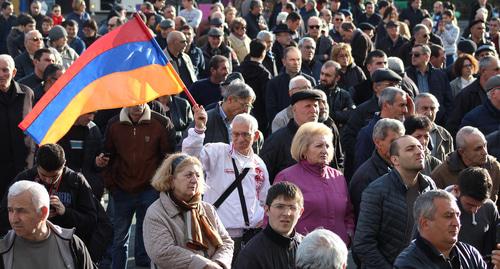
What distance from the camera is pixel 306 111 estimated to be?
10336 millimetres

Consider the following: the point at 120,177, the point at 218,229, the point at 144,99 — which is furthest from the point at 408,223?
the point at 120,177

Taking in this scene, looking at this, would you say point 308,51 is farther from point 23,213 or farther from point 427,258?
point 427,258

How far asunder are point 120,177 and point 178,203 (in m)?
3.19

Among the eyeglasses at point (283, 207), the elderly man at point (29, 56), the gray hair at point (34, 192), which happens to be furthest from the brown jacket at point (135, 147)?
the elderly man at point (29, 56)

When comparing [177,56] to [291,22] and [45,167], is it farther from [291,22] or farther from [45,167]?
[45,167]

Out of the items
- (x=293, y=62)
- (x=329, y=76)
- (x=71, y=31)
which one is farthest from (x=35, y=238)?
(x=71, y=31)

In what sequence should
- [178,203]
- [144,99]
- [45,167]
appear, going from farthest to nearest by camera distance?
[144,99]
[45,167]
[178,203]

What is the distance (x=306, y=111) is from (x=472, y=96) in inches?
132

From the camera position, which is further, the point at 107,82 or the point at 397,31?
the point at 397,31

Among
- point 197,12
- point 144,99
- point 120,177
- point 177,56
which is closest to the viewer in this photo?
point 144,99

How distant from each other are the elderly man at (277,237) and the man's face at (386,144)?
1.68 meters

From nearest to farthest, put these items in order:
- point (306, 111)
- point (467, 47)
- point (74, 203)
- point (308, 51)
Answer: point (74, 203) → point (306, 111) → point (308, 51) → point (467, 47)

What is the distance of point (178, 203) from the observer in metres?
8.15

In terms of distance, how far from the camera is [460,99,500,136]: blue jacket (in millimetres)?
11875
